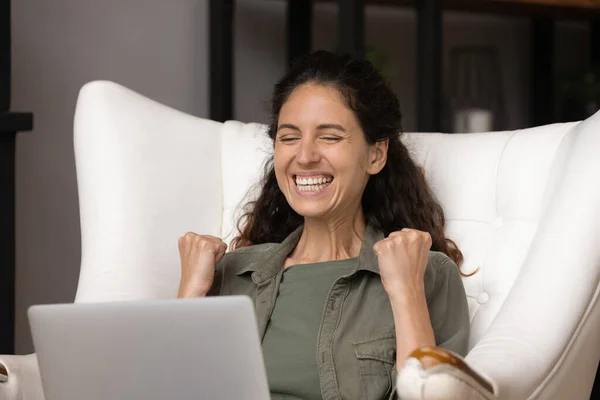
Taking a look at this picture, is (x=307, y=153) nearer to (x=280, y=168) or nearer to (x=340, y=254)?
(x=280, y=168)

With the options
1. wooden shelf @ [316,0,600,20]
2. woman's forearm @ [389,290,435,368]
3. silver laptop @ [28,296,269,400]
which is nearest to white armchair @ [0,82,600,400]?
woman's forearm @ [389,290,435,368]

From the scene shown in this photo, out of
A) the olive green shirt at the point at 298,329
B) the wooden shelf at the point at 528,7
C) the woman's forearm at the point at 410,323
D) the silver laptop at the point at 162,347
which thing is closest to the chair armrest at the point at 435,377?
the silver laptop at the point at 162,347

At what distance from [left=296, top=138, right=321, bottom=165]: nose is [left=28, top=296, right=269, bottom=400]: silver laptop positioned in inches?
24.5

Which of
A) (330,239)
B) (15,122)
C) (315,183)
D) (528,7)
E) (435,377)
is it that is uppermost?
(528,7)

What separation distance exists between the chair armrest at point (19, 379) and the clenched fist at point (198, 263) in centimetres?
31

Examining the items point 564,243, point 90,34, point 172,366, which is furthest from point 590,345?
point 90,34

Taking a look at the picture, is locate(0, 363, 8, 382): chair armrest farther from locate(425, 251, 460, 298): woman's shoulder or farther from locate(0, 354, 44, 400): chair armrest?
locate(425, 251, 460, 298): woman's shoulder

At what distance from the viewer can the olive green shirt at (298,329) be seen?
1727mm

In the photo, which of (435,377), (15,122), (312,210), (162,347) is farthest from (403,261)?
(15,122)

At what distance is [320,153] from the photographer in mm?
1838

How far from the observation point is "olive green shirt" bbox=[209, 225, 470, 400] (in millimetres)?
1706

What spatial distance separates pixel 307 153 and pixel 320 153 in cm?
3

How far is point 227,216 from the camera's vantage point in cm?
217

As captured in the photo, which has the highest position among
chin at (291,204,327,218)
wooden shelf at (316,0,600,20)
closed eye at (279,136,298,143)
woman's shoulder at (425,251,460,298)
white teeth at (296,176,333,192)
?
wooden shelf at (316,0,600,20)
